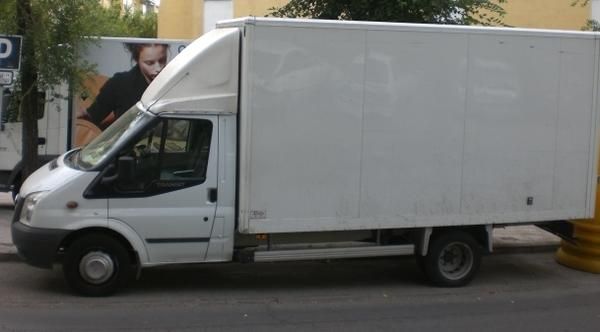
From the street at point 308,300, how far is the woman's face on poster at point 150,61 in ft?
14.8

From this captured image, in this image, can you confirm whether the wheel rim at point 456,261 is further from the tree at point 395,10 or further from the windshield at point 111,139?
the windshield at point 111,139

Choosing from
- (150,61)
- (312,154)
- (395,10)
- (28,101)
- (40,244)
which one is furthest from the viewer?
(150,61)

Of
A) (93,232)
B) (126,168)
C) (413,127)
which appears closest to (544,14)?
(413,127)

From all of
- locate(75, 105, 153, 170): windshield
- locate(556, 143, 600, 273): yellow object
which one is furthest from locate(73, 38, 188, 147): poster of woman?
locate(556, 143, 600, 273): yellow object

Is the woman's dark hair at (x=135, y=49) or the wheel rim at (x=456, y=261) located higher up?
the woman's dark hair at (x=135, y=49)

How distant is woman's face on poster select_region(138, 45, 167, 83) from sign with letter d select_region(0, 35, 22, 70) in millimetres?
3354

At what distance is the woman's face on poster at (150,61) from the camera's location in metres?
11.8

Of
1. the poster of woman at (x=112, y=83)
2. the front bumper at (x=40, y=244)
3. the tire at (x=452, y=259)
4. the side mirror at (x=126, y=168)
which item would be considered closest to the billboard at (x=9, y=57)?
the front bumper at (x=40, y=244)

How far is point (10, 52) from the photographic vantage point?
8.50 metres

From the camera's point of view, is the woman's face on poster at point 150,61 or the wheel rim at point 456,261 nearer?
the wheel rim at point 456,261

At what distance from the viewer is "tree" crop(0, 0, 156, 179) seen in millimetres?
9383

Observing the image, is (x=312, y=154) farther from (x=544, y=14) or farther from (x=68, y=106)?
(x=544, y=14)

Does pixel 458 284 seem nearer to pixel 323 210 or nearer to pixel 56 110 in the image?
pixel 323 210

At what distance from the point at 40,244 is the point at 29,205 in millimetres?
423
